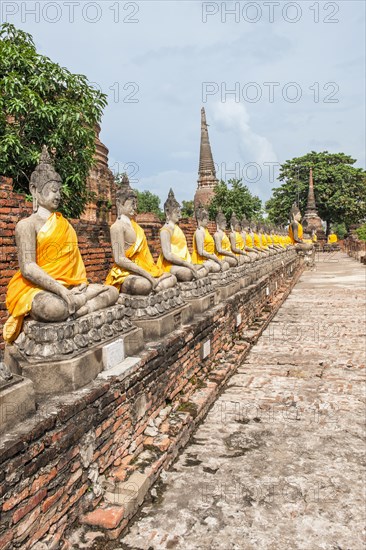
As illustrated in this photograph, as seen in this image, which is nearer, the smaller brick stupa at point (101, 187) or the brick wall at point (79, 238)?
the brick wall at point (79, 238)

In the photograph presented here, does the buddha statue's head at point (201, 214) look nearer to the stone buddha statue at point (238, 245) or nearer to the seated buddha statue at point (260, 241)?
the stone buddha statue at point (238, 245)

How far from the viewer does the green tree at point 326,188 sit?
4222 cm

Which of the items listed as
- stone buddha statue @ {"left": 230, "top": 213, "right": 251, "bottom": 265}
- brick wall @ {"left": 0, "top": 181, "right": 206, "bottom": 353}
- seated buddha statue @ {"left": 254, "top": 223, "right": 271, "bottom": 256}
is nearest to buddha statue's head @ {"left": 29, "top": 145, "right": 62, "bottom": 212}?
brick wall @ {"left": 0, "top": 181, "right": 206, "bottom": 353}

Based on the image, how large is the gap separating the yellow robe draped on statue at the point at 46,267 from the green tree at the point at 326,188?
4117 centimetres

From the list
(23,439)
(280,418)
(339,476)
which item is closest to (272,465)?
(339,476)

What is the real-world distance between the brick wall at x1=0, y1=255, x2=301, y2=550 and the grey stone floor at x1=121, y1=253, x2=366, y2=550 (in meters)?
0.19

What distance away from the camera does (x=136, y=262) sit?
4363 millimetres

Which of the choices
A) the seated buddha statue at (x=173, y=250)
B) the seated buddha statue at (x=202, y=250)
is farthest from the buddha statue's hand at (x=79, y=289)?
the seated buddha statue at (x=202, y=250)

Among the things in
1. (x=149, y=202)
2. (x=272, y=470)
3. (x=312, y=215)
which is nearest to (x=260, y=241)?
(x=272, y=470)

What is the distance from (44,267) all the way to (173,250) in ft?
8.35

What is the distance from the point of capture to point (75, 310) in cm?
306

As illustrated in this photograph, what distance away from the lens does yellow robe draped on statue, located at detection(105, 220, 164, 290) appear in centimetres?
425

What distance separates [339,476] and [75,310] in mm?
2269

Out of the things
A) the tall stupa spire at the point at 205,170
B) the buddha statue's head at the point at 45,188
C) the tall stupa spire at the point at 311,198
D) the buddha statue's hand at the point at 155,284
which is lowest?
the buddha statue's hand at the point at 155,284
